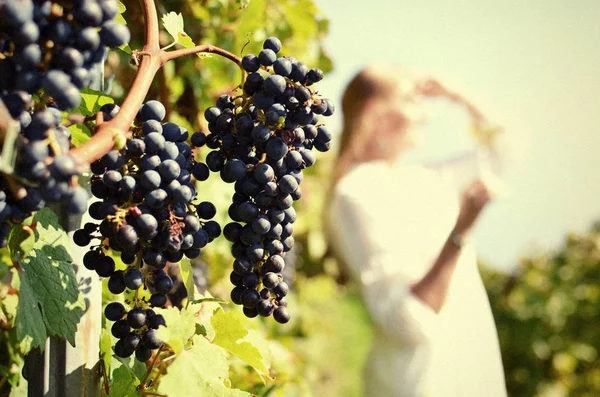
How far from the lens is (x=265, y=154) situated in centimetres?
92

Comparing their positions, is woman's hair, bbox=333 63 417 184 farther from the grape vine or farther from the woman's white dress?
the grape vine

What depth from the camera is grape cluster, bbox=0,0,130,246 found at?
1.93 ft

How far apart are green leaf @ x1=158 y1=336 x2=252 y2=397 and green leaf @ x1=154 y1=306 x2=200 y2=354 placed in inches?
0.7

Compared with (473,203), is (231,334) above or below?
above

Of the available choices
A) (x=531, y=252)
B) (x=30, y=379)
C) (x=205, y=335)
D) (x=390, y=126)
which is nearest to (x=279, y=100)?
(x=205, y=335)

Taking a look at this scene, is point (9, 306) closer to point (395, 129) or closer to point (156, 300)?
point (156, 300)

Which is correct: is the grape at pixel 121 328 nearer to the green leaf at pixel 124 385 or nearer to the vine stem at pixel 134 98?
the green leaf at pixel 124 385

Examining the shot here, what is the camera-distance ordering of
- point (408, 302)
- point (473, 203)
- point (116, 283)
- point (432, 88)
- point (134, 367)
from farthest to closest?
1. point (432, 88)
2. point (408, 302)
3. point (473, 203)
4. point (134, 367)
5. point (116, 283)

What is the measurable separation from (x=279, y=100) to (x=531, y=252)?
609cm

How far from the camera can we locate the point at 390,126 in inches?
142

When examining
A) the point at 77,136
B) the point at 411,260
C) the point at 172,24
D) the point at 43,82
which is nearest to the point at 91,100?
the point at 77,136

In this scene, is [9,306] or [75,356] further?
[9,306]

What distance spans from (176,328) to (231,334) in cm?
13

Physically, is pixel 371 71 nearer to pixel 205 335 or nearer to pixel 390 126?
pixel 390 126
